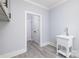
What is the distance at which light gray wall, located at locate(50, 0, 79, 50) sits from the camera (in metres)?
2.36

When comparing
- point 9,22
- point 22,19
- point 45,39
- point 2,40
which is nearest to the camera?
point 2,40

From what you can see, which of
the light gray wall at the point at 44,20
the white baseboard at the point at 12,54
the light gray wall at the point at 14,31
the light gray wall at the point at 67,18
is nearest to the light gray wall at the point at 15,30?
the light gray wall at the point at 14,31

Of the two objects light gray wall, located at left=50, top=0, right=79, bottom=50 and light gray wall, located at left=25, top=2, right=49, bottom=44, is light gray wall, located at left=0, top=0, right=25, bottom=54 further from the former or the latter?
light gray wall, located at left=50, top=0, right=79, bottom=50

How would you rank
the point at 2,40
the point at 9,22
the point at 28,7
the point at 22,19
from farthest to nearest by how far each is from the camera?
the point at 28,7 < the point at 22,19 < the point at 9,22 < the point at 2,40

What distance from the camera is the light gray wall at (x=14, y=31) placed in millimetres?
2158

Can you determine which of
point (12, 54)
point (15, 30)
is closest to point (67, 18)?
point (15, 30)

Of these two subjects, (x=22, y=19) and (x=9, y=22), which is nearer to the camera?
(x=9, y=22)

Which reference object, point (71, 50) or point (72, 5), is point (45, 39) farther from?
point (72, 5)

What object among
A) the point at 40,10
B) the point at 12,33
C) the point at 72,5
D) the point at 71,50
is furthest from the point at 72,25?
the point at 12,33

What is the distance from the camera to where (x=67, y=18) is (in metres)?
2.71

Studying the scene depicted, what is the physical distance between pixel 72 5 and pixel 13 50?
3.09 meters

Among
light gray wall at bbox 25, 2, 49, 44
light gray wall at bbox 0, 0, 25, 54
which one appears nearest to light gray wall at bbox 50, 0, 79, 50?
light gray wall at bbox 25, 2, 49, 44

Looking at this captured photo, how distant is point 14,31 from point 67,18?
2413mm

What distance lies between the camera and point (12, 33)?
7.72 ft
